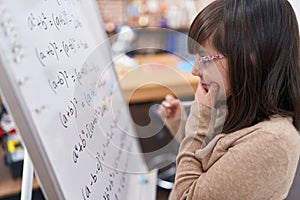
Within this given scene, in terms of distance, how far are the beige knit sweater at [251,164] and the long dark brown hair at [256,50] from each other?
40 mm

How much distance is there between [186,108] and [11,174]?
0.81 meters

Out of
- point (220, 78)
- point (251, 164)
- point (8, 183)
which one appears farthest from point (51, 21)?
point (8, 183)

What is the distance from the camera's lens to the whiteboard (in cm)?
48

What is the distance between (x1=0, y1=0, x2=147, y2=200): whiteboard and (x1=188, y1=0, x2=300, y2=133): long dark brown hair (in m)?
0.26

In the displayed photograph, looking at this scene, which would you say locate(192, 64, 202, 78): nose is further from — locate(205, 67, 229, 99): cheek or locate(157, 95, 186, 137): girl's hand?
locate(157, 95, 186, 137): girl's hand

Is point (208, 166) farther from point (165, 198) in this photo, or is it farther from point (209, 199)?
point (165, 198)

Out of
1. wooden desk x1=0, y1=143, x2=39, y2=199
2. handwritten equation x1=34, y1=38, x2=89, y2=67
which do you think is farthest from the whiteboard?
wooden desk x1=0, y1=143, x2=39, y2=199

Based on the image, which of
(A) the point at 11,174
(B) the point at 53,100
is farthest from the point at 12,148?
(B) the point at 53,100

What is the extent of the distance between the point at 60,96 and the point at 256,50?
1.23 feet

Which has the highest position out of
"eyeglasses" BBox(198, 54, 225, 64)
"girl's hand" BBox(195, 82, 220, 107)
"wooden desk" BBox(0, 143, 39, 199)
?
"eyeglasses" BBox(198, 54, 225, 64)

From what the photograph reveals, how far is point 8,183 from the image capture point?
1317 mm

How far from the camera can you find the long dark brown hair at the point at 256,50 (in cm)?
64

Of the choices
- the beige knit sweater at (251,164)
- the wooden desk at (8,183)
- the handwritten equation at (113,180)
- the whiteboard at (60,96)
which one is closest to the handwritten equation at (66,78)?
the whiteboard at (60,96)

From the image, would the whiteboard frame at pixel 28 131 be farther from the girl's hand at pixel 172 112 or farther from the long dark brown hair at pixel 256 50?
the girl's hand at pixel 172 112
